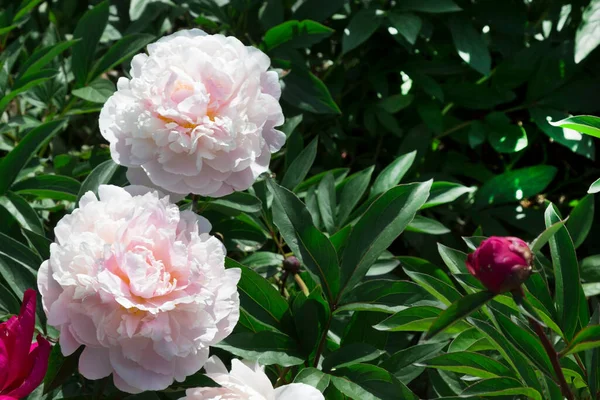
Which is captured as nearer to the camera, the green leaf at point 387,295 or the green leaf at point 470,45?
the green leaf at point 387,295

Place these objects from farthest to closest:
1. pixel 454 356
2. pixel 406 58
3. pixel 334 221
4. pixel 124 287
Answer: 1. pixel 406 58
2. pixel 334 221
3. pixel 454 356
4. pixel 124 287

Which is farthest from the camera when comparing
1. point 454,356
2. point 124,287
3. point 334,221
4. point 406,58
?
point 406,58

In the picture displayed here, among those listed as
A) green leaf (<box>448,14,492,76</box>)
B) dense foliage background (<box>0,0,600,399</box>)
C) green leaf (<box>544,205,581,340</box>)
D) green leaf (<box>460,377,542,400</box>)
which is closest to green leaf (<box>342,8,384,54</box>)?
dense foliage background (<box>0,0,600,399</box>)

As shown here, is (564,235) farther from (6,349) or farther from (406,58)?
(406,58)

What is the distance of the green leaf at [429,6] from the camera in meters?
1.42

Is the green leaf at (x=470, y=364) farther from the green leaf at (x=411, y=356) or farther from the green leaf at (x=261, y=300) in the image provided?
the green leaf at (x=261, y=300)

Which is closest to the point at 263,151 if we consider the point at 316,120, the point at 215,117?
the point at 215,117

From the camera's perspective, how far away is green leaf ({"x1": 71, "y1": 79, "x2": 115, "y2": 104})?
129 centimetres

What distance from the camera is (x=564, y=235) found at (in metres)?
0.89

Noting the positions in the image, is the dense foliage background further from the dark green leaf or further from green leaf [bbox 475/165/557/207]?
the dark green leaf

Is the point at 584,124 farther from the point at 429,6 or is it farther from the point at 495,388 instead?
the point at 429,6

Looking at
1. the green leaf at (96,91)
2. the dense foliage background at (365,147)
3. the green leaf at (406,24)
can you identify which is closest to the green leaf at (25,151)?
the dense foliage background at (365,147)

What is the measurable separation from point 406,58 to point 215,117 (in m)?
0.86

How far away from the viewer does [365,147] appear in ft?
6.06
